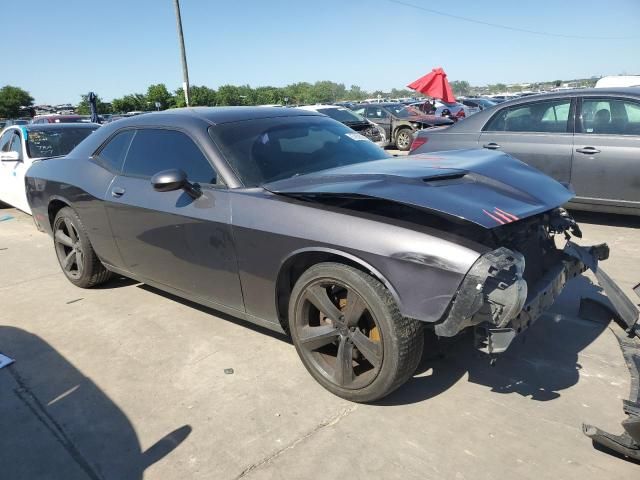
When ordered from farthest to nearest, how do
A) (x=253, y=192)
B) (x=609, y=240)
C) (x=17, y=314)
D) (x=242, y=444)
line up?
(x=609, y=240) < (x=17, y=314) < (x=253, y=192) < (x=242, y=444)

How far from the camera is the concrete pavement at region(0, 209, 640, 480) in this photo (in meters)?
2.35


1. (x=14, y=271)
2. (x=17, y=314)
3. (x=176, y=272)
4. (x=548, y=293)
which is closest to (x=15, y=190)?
(x=14, y=271)

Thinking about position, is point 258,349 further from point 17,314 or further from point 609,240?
point 609,240

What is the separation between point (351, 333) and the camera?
2676mm

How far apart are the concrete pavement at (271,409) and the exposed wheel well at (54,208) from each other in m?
1.26

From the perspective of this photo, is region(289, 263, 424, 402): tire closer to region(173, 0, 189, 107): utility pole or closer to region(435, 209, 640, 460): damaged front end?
region(435, 209, 640, 460): damaged front end

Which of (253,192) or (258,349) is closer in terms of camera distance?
(253,192)

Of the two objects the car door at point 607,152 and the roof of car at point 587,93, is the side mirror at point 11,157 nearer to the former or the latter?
the roof of car at point 587,93

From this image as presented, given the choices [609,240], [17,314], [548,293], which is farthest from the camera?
[609,240]

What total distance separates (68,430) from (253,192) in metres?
1.62

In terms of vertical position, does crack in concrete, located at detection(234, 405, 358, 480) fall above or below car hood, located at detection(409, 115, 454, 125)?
below

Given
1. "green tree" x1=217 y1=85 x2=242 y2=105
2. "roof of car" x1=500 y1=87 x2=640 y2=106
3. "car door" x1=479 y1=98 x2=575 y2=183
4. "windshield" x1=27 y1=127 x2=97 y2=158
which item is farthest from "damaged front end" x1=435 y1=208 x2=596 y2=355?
"green tree" x1=217 y1=85 x2=242 y2=105

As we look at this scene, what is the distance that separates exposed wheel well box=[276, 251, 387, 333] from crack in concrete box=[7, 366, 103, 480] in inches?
48.3

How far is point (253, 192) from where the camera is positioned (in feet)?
9.92
